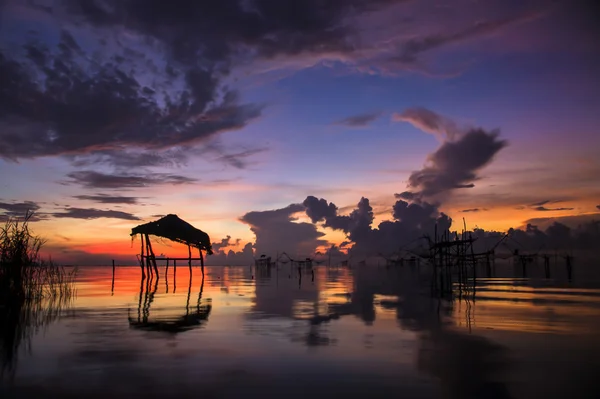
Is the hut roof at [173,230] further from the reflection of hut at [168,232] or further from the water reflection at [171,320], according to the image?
the water reflection at [171,320]

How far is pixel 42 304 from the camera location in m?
24.0

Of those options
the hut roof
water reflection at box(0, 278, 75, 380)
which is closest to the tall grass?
water reflection at box(0, 278, 75, 380)

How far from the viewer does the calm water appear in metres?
9.61

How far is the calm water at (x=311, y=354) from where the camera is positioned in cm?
961

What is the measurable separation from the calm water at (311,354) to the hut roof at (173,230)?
28542 millimetres

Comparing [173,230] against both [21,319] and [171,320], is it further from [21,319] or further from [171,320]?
[171,320]

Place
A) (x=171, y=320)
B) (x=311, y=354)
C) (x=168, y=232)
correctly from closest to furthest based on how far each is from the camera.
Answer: (x=311, y=354)
(x=171, y=320)
(x=168, y=232)

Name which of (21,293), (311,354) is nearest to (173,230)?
(21,293)

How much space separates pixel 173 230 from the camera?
51.3 m

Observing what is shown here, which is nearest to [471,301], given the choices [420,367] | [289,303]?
[289,303]

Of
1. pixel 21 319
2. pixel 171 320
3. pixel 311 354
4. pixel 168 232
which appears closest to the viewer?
→ pixel 311 354

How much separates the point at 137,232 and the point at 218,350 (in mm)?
40389

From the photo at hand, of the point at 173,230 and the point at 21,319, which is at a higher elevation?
the point at 173,230

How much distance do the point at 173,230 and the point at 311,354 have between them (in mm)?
41399
